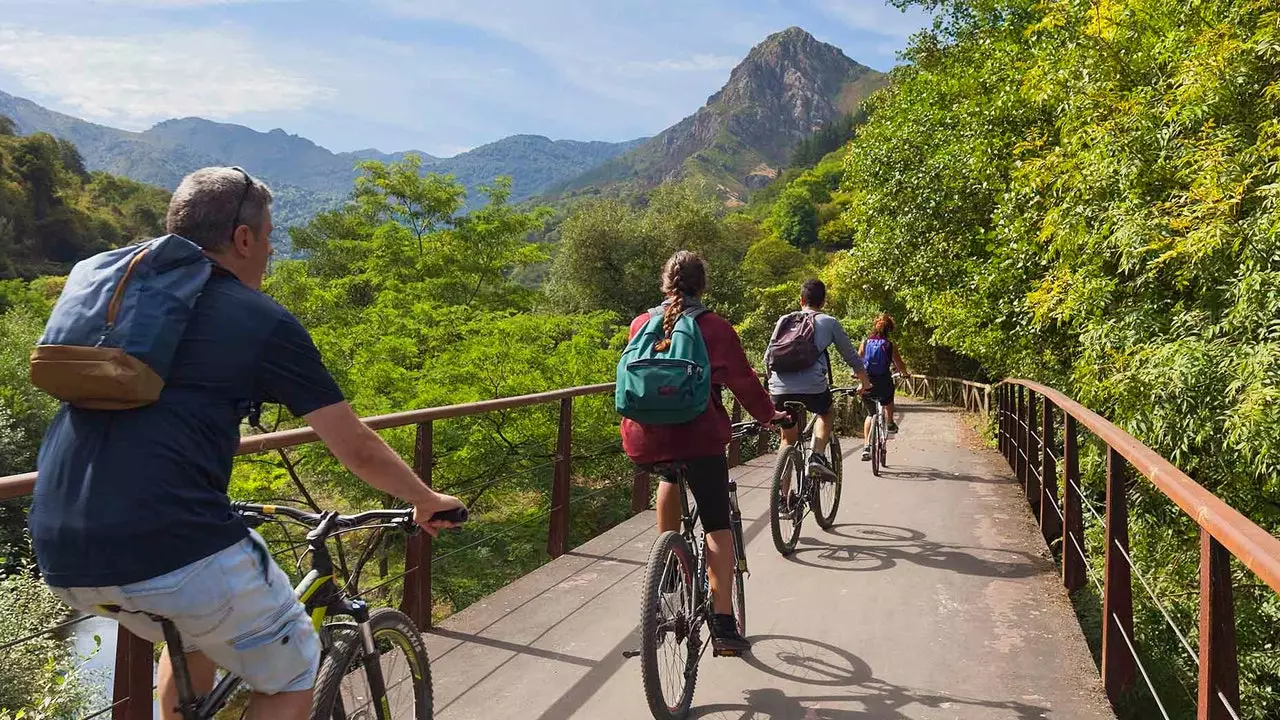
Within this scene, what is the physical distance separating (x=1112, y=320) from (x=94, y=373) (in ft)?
28.7

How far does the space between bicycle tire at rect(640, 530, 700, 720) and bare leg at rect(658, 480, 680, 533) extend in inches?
8.1

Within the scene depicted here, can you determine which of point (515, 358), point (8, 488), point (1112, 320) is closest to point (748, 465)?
point (1112, 320)

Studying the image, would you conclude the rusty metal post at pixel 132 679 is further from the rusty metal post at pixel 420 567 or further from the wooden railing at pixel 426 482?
the rusty metal post at pixel 420 567

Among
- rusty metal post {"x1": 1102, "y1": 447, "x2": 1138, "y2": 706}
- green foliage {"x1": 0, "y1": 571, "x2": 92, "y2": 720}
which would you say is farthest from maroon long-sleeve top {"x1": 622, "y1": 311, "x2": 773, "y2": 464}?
green foliage {"x1": 0, "y1": 571, "x2": 92, "y2": 720}

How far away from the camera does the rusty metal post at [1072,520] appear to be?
4922 mm

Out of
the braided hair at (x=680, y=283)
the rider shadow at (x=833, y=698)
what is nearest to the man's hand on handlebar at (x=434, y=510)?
the braided hair at (x=680, y=283)

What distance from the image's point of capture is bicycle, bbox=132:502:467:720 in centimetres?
200

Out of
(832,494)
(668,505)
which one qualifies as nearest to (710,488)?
(668,505)

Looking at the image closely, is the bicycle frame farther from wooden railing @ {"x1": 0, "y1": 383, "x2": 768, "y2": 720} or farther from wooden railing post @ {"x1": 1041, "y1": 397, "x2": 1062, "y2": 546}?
wooden railing post @ {"x1": 1041, "y1": 397, "x2": 1062, "y2": 546}

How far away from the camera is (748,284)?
47.2 meters

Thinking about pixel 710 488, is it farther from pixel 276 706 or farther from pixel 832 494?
pixel 832 494

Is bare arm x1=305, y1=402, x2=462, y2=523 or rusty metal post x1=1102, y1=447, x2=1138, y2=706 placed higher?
bare arm x1=305, y1=402, x2=462, y2=523

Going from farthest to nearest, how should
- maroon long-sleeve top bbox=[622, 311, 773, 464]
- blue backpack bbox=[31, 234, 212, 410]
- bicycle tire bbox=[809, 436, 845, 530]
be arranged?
bicycle tire bbox=[809, 436, 845, 530] → maroon long-sleeve top bbox=[622, 311, 773, 464] → blue backpack bbox=[31, 234, 212, 410]

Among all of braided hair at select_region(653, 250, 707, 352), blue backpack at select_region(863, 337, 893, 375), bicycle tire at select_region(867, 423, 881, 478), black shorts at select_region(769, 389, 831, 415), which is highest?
braided hair at select_region(653, 250, 707, 352)
